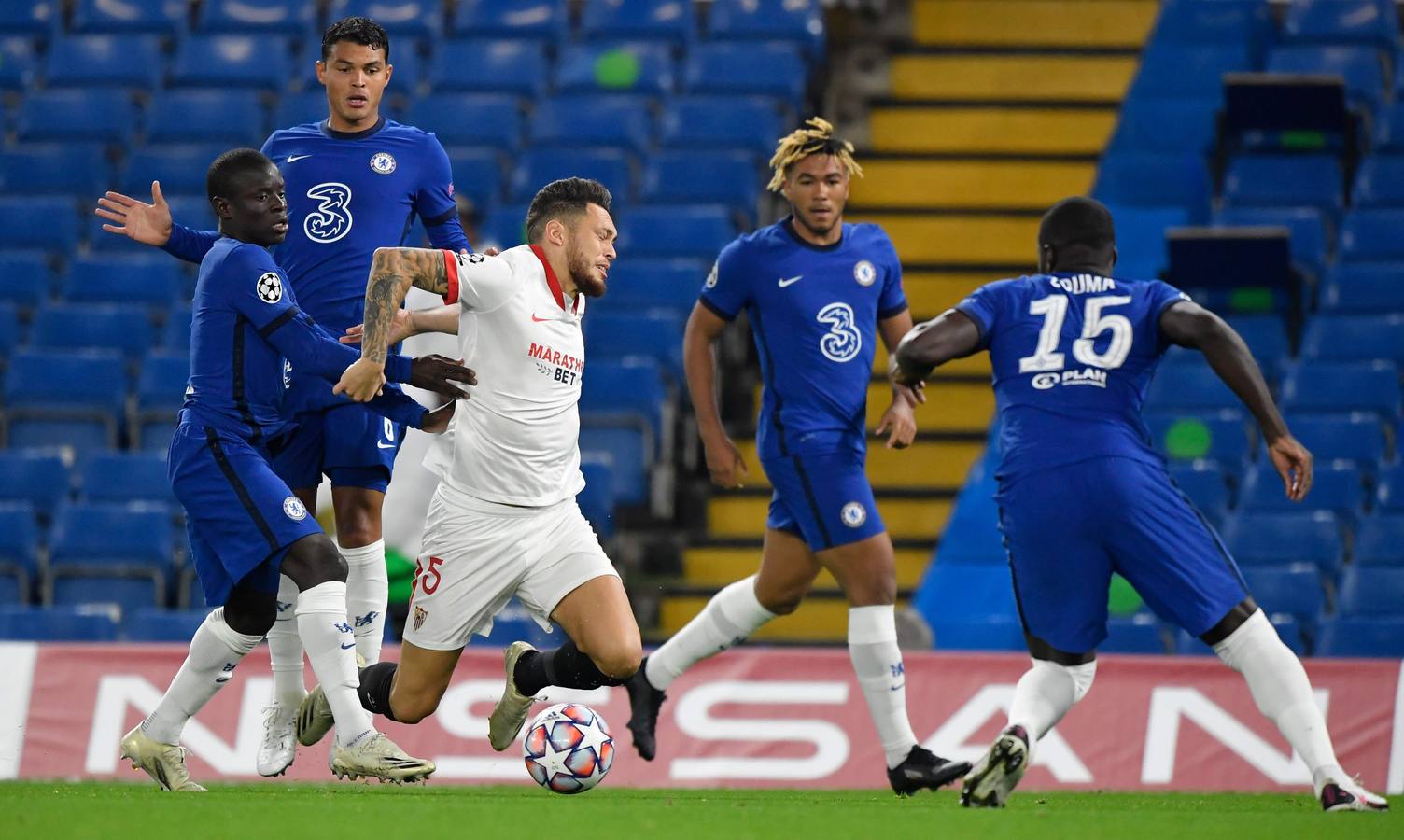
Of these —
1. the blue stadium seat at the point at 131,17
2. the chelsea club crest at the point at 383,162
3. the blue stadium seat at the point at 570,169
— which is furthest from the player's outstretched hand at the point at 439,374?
the blue stadium seat at the point at 131,17

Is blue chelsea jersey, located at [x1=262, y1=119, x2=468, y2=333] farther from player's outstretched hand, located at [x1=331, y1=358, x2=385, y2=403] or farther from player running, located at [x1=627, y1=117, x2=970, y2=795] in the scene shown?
player running, located at [x1=627, y1=117, x2=970, y2=795]

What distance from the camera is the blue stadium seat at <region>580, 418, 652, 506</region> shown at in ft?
35.3

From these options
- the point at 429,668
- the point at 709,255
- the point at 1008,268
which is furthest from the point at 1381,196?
the point at 429,668

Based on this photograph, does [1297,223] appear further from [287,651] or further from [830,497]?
[287,651]

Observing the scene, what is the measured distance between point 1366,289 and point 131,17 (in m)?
9.33

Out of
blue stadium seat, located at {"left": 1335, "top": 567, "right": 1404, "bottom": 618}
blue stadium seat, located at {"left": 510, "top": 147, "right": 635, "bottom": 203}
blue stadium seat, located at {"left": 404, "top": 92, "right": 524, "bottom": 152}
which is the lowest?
blue stadium seat, located at {"left": 1335, "top": 567, "right": 1404, "bottom": 618}

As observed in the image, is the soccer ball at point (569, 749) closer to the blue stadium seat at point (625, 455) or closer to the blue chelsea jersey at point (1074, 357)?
the blue chelsea jersey at point (1074, 357)

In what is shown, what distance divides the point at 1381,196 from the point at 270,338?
8.69m

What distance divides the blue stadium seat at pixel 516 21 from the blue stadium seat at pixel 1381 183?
5.81 m

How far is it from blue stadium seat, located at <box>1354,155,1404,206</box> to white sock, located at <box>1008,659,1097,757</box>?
7323 mm

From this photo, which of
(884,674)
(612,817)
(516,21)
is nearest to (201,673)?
(612,817)

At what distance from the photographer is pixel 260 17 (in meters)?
14.7

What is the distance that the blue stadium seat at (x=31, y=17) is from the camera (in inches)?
584

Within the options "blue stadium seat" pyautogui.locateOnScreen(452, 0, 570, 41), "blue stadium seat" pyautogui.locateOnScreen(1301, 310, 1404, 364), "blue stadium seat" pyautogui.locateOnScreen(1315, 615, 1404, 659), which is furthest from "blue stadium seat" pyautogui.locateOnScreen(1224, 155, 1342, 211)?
"blue stadium seat" pyautogui.locateOnScreen(452, 0, 570, 41)
